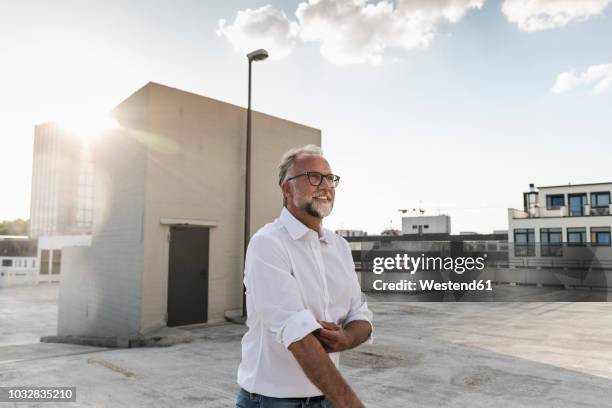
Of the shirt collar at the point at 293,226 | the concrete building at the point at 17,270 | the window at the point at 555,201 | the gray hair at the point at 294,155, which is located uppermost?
the window at the point at 555,201

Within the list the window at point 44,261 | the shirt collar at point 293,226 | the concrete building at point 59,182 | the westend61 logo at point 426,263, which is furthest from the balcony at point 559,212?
the concrete building at point 59,182

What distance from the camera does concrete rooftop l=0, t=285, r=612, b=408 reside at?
17.3ft

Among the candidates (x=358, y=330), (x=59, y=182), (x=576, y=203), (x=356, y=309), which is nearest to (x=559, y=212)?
(x=576, y=203)

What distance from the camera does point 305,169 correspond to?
2.06 metres

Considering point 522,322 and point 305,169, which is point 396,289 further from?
point 305,169

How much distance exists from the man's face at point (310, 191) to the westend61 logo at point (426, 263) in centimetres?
2221

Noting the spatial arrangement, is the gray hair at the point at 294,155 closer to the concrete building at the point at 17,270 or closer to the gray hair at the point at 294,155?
the gray hair at the point at 294,155

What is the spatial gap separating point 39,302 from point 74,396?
27.9m

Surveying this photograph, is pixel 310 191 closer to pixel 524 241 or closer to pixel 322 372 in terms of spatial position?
pixel 322 372

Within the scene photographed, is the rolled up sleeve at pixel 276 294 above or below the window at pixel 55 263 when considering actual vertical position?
above

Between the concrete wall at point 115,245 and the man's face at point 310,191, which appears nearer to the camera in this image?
the man's face at point 310,191

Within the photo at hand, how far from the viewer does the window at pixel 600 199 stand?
31.6m

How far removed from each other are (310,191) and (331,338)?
68 cm

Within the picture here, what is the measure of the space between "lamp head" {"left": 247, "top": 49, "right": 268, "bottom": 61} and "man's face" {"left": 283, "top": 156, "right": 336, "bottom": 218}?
32.7ft
